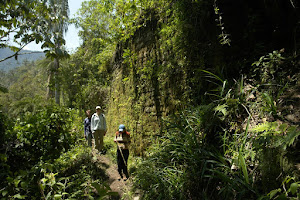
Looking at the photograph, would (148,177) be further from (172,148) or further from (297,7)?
(297,7)

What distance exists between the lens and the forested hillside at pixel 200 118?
6.85 ft

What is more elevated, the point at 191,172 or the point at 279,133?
the point at 279,133

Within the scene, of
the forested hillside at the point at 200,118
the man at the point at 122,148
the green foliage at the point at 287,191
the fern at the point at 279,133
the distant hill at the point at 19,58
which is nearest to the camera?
the green foliage at the point at 287,191

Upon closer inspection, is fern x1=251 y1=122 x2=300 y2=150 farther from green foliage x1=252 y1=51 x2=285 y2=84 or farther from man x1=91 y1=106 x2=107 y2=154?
→ man x1=91 y1=106 x2=107 y2=154

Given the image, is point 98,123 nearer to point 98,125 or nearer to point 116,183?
point 98,125

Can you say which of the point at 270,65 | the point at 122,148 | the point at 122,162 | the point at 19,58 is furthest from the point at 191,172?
the point at 19,58

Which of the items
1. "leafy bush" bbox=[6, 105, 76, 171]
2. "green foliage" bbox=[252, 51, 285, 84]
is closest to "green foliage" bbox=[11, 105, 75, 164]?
"leafy bush" bbox=[6, 105, 76, 171]

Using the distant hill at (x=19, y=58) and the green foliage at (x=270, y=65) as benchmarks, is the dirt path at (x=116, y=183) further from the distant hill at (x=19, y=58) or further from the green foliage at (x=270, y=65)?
the distant hill at (x=19, y=58)

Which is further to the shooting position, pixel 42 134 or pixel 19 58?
pixel 19 58

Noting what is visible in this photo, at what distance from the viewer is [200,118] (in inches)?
122

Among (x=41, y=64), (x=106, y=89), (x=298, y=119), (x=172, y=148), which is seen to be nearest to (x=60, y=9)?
(x=41, y=64)

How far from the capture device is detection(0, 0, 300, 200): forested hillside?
2088 mm

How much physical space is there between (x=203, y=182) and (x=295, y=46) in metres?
2.34

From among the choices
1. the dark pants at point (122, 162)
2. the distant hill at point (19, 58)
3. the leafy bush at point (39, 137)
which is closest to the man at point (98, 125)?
the leafy bush at point (39, 137)
